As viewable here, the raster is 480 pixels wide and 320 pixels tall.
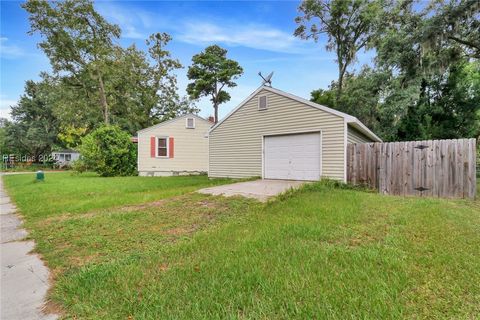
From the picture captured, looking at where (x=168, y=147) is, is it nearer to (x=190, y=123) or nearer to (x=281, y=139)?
(x=190, y=123)

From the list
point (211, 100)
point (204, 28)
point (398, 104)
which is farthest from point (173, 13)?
point (211, 100)

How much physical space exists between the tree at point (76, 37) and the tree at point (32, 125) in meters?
15.6

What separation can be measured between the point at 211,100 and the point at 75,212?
84.9 feet

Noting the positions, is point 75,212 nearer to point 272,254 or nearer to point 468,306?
point 272,254

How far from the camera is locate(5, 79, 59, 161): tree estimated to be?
1323 inches

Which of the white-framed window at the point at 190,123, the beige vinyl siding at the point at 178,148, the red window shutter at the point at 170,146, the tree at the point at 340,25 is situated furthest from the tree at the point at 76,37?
the tree at the point at 340,25

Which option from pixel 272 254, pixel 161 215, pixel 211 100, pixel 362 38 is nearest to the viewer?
pixel 272 254

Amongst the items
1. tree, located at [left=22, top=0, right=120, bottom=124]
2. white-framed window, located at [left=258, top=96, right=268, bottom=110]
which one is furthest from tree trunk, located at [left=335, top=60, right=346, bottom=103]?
tree, located at [left=22, top=0, right=120, bottom=124]

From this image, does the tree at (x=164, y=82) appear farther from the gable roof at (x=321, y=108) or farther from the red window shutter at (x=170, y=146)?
the gable roof at (x=321, y=108)

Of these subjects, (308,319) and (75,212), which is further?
(75,212)

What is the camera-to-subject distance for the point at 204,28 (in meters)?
11.0

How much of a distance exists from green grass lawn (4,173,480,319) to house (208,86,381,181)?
368 cm

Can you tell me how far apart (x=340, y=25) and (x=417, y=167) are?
53.9ft

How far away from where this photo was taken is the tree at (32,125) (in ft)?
110
